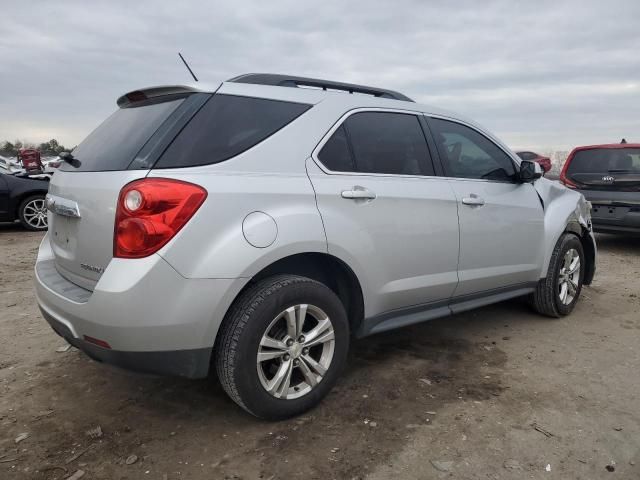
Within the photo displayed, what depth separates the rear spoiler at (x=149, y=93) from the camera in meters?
2.62

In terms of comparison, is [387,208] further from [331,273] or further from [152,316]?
[152,316]

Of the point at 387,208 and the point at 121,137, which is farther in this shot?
the point at 387,208

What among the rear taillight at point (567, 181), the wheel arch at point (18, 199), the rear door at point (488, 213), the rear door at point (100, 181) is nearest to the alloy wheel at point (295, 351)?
the rear door at point (100, 181)

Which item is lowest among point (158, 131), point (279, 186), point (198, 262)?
point (198, 262)

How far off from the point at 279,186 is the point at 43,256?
154cm

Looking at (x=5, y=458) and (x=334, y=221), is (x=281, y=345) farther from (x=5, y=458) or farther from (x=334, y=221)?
(x=5, y=458)

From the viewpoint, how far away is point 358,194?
2814 mm

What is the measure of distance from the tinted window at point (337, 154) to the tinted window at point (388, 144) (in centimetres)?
5

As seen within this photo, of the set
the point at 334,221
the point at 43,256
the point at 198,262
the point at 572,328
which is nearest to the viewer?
the point at 198,262

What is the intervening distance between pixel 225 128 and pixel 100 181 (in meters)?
0.64

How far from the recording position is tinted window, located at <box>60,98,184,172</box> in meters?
2.52

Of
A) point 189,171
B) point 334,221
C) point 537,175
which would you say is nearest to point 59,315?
point 189,171

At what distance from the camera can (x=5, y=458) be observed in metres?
2.39

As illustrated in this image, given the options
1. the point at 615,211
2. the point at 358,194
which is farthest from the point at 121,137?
the point at 615,211
